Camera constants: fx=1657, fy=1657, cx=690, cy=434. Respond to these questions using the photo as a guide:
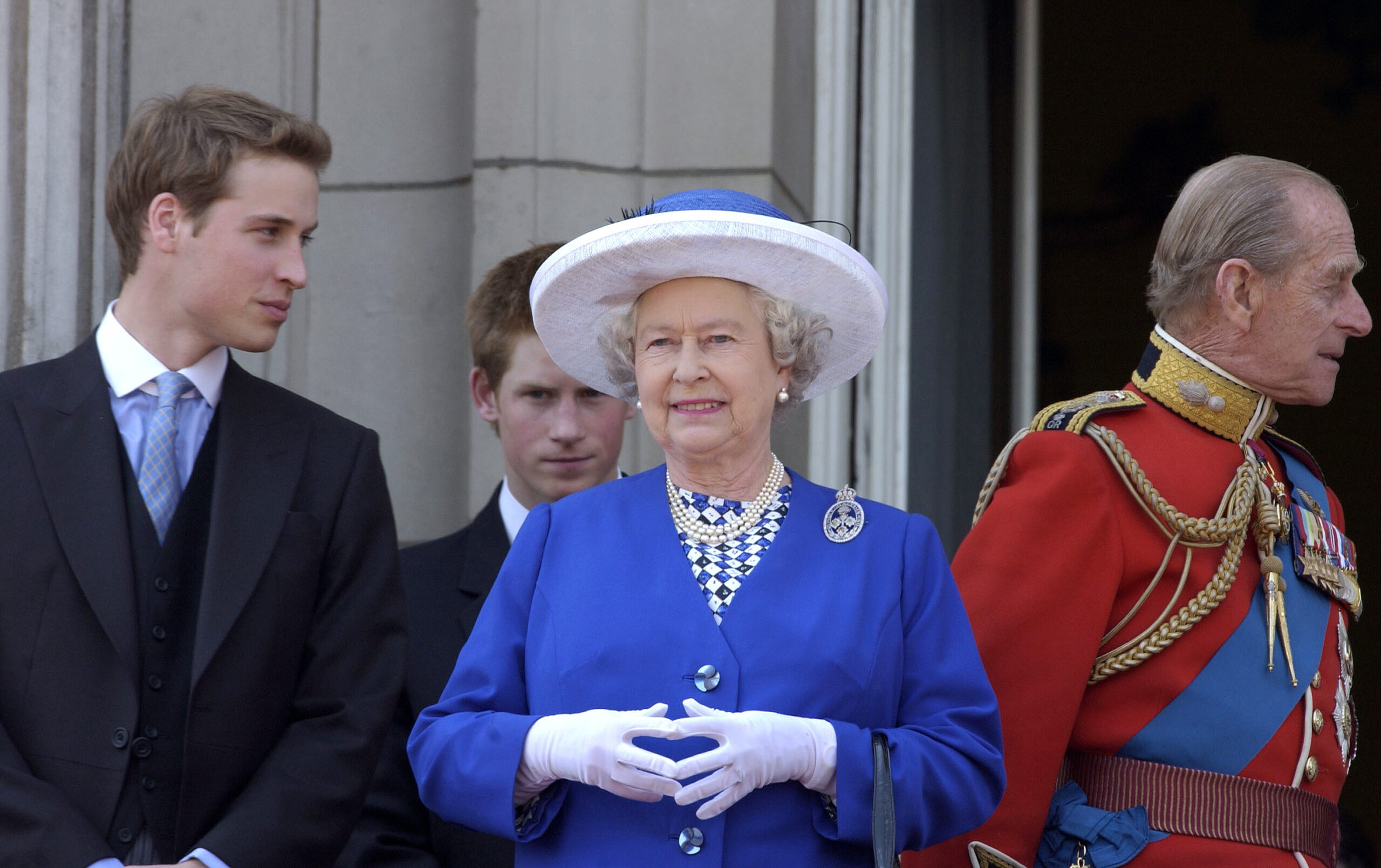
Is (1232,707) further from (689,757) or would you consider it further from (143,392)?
(143,392)

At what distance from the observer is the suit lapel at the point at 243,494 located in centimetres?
263

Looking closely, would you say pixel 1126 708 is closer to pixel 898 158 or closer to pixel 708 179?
pixel 708 179

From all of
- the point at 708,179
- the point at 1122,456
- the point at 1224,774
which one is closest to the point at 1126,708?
the point at 1224,774

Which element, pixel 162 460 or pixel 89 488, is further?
pixel 162 460

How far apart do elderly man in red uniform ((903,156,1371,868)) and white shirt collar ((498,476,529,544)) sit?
1027 millimetres

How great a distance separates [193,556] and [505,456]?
3.02ft

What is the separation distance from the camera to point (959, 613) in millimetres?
2469

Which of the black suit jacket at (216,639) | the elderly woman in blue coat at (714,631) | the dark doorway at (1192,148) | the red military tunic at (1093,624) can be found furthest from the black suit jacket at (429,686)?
the dark doorway at (1192,148)

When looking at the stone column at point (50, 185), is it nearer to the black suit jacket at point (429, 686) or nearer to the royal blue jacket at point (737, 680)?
the black suit jacket at point (429, 686)

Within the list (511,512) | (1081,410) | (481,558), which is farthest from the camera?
(511,512)

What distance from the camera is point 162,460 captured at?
8.93ft

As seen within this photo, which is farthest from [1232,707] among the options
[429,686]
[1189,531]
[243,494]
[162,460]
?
[162,460]

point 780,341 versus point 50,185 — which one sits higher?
point 50,185

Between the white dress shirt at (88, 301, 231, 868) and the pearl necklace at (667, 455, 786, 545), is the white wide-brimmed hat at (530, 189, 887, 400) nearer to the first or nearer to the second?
the pearl necklace at (667, 455, 786, 545)
